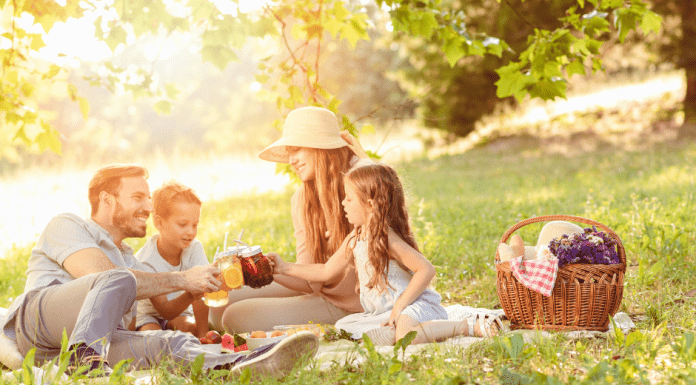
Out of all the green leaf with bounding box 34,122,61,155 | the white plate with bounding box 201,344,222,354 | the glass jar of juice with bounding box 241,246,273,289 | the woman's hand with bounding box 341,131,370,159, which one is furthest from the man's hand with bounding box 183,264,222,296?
the green leaf with bounding box 34,122,61,155

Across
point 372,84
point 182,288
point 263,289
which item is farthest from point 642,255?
point 372,84

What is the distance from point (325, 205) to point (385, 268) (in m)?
0.62

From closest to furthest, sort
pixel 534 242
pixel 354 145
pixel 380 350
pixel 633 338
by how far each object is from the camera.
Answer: pixel 633 338 → pixel 380 350 → pixel 354 145 → pixel 534 242

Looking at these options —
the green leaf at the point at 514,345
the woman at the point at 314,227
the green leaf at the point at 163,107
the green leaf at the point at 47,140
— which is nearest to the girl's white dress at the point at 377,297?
the woman at the point at 314,227

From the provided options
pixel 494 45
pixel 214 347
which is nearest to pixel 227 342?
pixel 214 347

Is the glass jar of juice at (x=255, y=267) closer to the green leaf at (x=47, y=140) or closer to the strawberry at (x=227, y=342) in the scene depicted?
the strawberry at (x=227, y=342)

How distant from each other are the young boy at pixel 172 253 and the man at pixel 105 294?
0.28m

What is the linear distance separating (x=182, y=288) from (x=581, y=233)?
7.38 ft

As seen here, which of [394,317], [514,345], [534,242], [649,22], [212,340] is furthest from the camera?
[534,242]

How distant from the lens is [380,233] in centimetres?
358

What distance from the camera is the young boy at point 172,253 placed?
393 centimetres

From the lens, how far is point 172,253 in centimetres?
409

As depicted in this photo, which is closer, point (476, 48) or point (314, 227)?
point (314, 227)

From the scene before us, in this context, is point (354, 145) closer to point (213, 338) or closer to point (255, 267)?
point (255, 267)
